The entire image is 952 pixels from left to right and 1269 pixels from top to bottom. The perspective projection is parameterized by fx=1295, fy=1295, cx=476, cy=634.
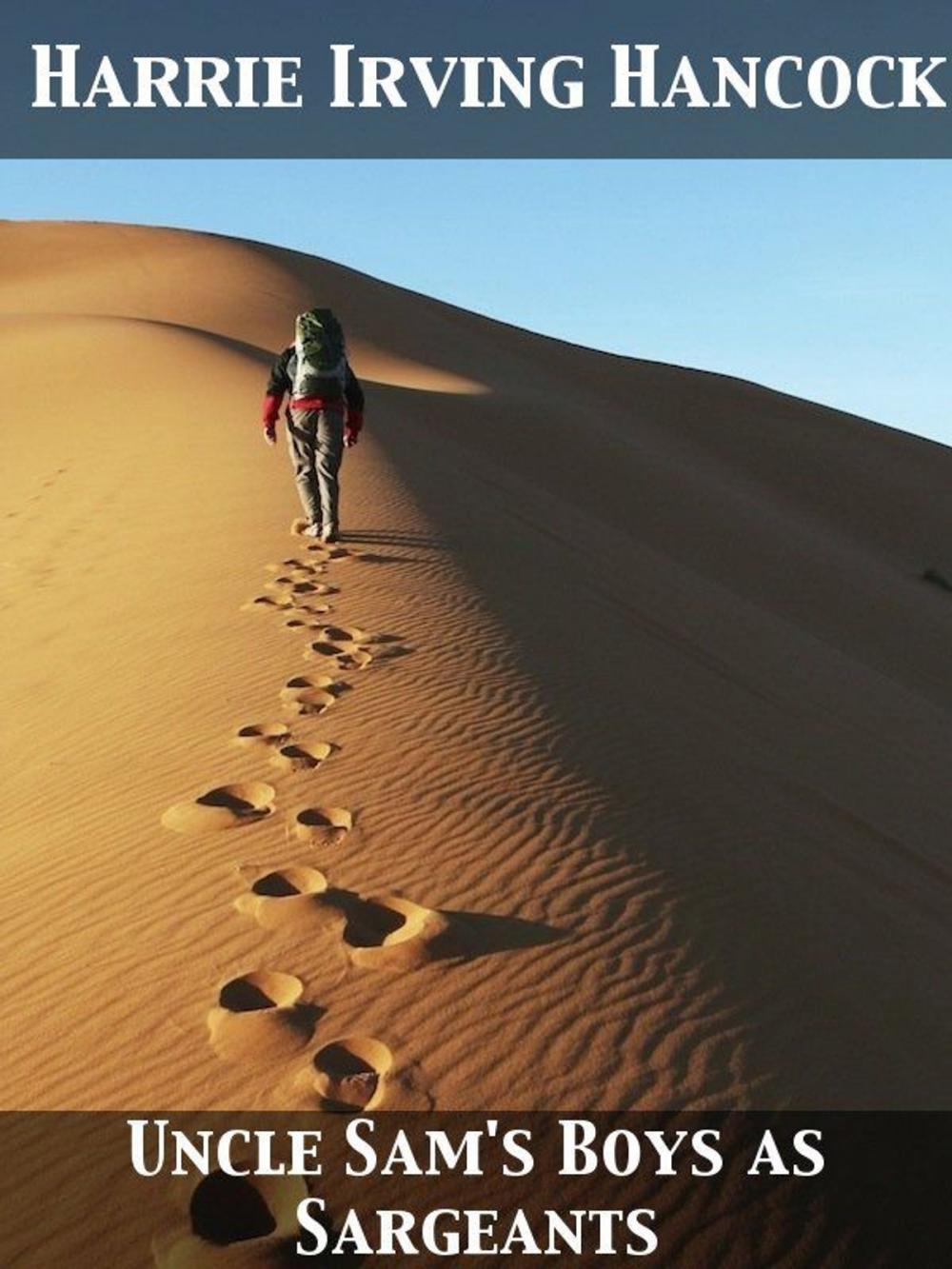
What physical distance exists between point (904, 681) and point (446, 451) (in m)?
6.71

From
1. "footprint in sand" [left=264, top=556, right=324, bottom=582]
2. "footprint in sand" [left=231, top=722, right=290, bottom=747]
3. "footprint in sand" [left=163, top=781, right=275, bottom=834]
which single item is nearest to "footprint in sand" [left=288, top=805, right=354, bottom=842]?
"footprint in sand" [left=163, top=781, right=275, bottom=834]

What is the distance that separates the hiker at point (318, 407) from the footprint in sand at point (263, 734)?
3.95m

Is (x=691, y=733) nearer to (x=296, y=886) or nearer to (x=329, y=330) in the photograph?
(x=296, y=886)

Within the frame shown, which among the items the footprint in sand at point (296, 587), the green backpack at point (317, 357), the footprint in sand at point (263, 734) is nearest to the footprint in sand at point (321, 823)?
the footprint in sand at point (263, 734)

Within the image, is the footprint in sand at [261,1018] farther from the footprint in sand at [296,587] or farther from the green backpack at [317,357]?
the green backpack at [317,357]

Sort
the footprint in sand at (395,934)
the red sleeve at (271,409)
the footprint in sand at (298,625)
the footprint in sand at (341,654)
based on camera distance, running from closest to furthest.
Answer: the footprint in sand at (395,934)
the footprint in sand at (341,654)
the footprint in sand at (298,625)
the red sleeve at (271,409)

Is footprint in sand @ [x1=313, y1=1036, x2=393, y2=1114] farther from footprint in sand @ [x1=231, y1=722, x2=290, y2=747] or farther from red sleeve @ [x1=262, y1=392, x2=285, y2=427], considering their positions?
red sleeve @ [x1=262, y1=392, x2=285, y2=427]

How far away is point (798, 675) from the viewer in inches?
386

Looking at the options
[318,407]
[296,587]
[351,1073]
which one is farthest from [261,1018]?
[318,407]

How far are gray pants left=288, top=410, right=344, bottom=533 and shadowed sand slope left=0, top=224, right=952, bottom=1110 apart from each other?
1.33ft

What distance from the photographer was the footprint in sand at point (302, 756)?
5.47 meters

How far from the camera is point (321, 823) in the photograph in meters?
4.89

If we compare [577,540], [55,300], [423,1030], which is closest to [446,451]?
[577,540]

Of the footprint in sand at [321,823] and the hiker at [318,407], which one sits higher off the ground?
the hiker at [318,407]
